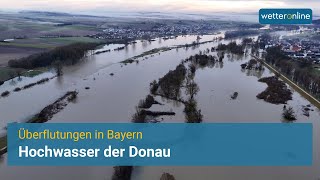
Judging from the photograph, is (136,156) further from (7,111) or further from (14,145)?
(7,111)

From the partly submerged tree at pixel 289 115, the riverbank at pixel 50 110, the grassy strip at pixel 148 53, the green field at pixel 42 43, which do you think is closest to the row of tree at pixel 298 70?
the partly submerged tree at pixel 289 115

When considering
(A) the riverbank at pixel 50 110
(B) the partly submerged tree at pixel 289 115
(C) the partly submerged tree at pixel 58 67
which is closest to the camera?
(A) the riverbank at pixel 50 110

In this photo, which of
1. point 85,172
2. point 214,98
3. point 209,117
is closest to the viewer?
point 85,172

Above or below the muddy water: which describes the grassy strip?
above

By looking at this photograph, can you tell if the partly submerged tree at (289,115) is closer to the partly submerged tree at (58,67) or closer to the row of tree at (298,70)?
the row of tree at (298,70)

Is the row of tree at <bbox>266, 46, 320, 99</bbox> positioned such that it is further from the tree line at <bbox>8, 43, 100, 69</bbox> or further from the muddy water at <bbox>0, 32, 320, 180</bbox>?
the tree line at <bbox>8, 43, 100, 69</bbox>

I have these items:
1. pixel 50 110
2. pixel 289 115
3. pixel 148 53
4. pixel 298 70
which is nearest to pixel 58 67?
pixel 50 110

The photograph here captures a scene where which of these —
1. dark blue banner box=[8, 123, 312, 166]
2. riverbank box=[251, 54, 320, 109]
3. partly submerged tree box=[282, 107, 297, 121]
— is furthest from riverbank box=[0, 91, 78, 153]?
riverbank box=[251, 54, 320, 109]

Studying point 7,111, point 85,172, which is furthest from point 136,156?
point 7,111
